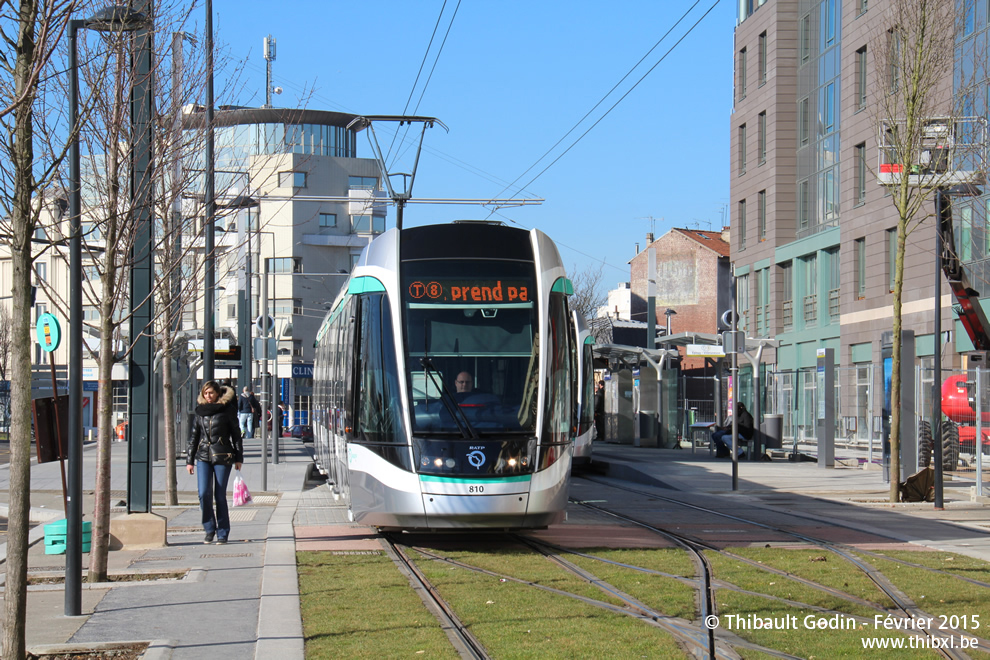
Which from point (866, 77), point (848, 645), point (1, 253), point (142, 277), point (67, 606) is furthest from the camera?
point (1, 253)

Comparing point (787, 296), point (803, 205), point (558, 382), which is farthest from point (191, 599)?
point (787, 296)

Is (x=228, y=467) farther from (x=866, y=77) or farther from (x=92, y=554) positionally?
(x=866, y=77)

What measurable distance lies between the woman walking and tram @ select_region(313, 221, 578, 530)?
124 centimetres

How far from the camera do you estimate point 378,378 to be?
11711mm

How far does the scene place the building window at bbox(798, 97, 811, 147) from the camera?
4621 centimetres

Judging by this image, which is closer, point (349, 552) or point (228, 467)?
point (349, 552)

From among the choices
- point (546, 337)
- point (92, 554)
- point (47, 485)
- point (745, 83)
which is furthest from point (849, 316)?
point (92, 554)

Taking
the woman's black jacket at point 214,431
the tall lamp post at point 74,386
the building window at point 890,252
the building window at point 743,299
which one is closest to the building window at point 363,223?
the building window at point 743,299

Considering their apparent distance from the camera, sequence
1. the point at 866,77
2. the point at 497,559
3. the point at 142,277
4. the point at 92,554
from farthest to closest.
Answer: the point at 866,77
the point at 142,277
the point at 497,559
the point at 92,554

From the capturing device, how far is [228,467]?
12562 mm

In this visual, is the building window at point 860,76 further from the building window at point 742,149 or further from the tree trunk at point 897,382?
the tree trunk at point 897,382

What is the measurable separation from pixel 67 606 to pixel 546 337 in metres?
5.38

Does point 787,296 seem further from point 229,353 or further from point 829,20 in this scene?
point 229,353

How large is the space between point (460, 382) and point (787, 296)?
3824 cm
